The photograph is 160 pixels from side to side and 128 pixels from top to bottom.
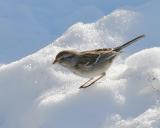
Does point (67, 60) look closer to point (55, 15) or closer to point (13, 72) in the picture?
point (13, 72)

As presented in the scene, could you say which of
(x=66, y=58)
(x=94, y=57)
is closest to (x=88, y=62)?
(x=94, y=57)

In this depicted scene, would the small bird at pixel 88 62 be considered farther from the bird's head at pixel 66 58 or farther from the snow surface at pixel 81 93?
the snow surface at pixel 81 93

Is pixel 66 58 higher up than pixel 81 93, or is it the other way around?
pixel 66 58

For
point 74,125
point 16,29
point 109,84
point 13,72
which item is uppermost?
point 16,29

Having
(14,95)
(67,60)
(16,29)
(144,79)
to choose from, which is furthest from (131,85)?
(16,29)

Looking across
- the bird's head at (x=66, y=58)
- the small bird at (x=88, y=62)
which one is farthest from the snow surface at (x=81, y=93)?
the bird's head at (x=66, y=58)

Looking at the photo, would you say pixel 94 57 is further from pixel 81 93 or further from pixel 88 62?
pixel 81 93
